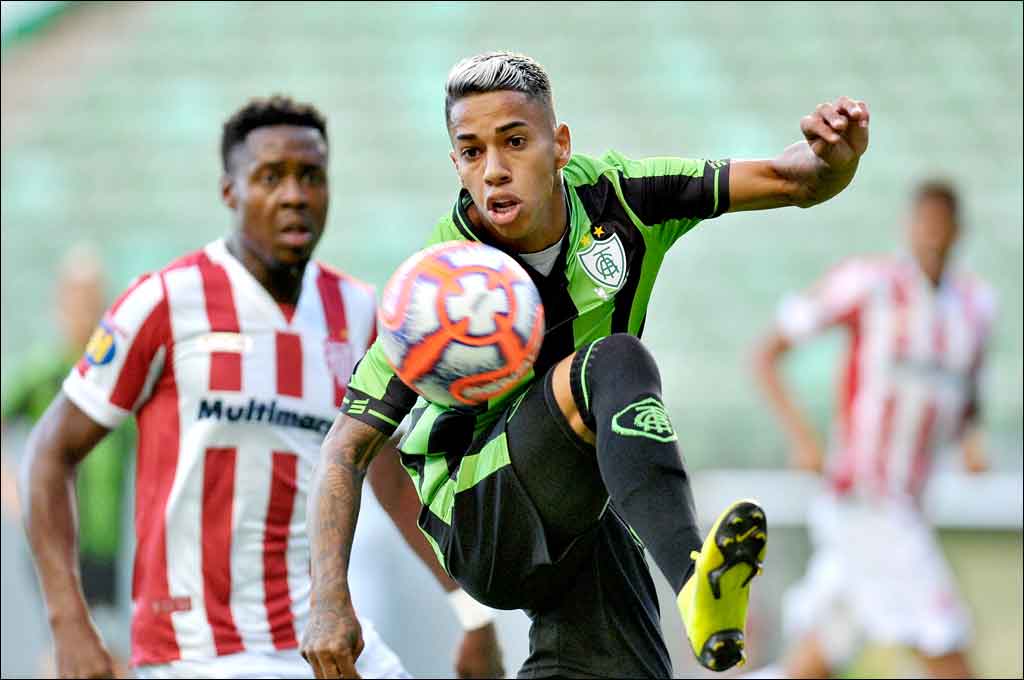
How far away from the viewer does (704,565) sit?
122 inches

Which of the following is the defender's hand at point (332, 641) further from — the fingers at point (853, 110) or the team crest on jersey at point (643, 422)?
the fingers at point (853, 110)

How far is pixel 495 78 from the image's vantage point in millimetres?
3764

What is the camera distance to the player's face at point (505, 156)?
147 inches

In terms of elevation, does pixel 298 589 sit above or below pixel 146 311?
below

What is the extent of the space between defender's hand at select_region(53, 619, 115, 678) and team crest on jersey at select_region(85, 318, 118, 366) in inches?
32.3

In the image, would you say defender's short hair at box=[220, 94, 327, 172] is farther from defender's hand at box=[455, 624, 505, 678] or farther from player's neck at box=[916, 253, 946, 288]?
player's neck at box=[916, 253, 946, 288]

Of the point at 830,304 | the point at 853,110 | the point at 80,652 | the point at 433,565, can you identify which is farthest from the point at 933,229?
the point at 80,652

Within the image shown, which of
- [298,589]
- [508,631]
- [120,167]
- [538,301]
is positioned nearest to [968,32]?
[120,167]

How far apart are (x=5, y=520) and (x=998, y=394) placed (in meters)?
7.62

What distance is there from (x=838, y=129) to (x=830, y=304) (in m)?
5.20

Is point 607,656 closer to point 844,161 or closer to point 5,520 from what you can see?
point 844,161

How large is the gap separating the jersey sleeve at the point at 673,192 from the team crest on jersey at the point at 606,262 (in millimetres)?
113

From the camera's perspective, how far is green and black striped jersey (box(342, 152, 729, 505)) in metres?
3.90

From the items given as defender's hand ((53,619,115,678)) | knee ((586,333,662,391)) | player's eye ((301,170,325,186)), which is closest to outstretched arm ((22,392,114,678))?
defender's hand ((53,619,115,678))
